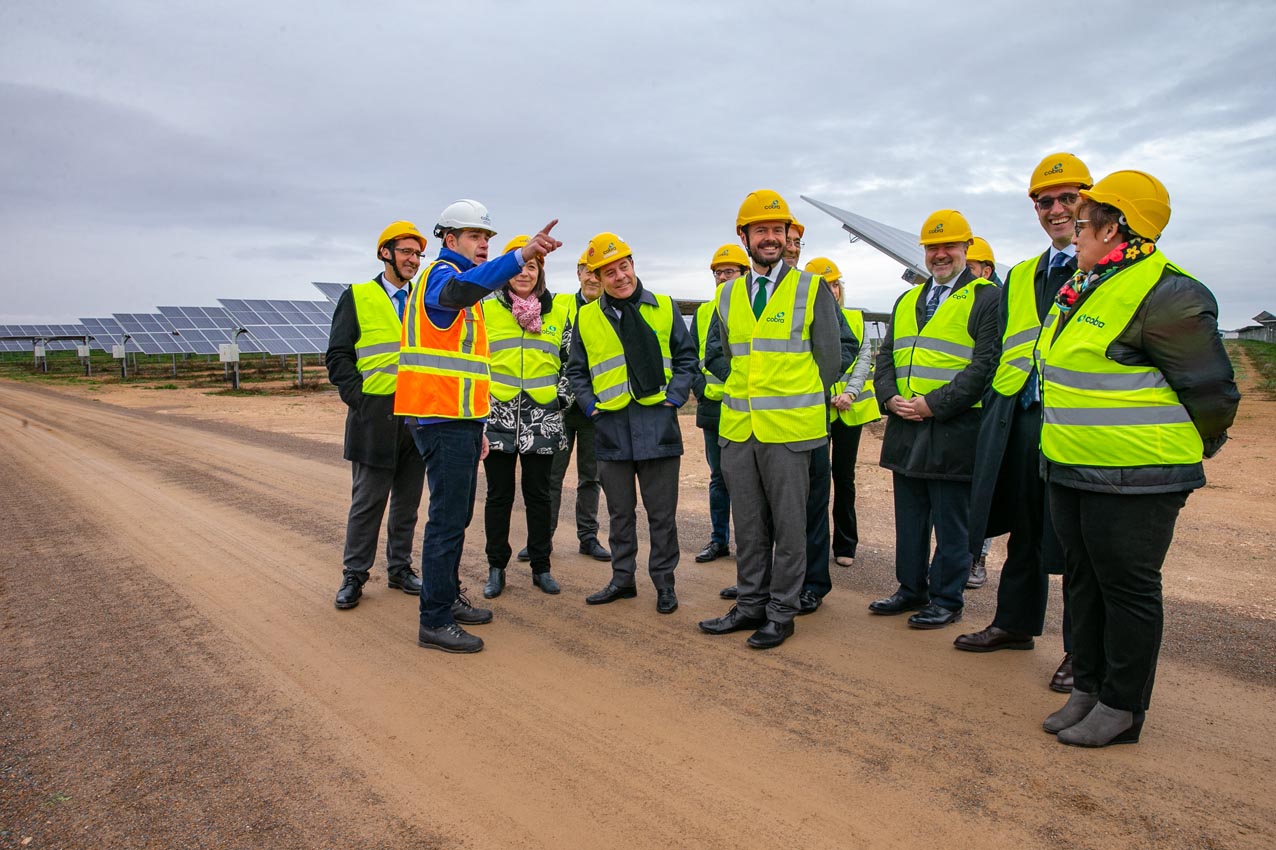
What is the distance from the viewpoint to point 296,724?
323 centimetres

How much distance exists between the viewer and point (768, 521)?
4363mm

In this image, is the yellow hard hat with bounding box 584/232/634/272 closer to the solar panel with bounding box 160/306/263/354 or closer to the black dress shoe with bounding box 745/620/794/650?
the black dress shoe with bounding box 745/620/794/650

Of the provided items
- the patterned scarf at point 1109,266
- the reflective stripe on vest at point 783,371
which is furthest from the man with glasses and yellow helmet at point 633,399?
the patterned scarf at point 1109,266

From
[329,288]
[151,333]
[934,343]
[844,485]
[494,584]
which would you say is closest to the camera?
[934,343]

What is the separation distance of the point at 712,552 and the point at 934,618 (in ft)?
6.19

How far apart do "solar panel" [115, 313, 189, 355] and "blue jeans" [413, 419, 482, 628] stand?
114 ft

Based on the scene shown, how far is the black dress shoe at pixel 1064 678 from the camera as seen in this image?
344cm

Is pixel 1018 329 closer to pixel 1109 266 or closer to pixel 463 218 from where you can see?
pixel 1109 266

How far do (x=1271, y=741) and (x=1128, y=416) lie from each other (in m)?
1.38

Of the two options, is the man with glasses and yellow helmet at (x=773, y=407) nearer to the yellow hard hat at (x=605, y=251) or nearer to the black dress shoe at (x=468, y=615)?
the yellow hard hat at (x=605, y=251)

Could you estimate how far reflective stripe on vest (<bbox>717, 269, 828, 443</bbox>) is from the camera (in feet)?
13.4

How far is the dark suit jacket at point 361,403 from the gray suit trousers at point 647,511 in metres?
1.35

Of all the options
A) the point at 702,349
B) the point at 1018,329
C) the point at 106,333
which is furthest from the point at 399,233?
the point at 106,333

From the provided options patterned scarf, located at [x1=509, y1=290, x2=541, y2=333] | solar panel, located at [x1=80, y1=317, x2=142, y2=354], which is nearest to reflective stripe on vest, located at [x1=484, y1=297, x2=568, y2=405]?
patterned scarf, located at [x1=509, y1=290, x2=541, y2=333]
